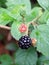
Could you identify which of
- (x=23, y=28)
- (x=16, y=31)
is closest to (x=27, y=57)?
(x=16, y=31)

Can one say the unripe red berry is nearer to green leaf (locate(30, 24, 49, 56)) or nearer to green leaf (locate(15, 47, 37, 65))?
green leaf (locate(30, 24, 49, 56))

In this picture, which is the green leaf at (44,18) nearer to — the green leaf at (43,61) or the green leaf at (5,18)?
the green leaf at (5,18)

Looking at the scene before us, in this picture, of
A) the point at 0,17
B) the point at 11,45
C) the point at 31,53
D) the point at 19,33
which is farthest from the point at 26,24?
the point at 11,45

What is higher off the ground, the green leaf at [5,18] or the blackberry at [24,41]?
the green leaf at [5,18]

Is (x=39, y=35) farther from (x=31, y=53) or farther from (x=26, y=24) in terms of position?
(x=31, y=53)

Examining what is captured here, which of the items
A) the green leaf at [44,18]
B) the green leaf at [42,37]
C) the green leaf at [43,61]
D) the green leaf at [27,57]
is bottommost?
the green leaf at [43,61]

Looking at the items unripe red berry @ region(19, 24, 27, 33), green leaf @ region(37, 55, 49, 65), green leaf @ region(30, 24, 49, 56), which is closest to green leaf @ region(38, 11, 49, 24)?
green leaf @ region(30, 24, 49, 56)

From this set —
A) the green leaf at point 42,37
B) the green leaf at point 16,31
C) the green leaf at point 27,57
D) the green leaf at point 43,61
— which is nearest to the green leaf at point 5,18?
the green leaf at point 16,31

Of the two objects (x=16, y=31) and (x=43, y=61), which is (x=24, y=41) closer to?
(x=16, y=31)
